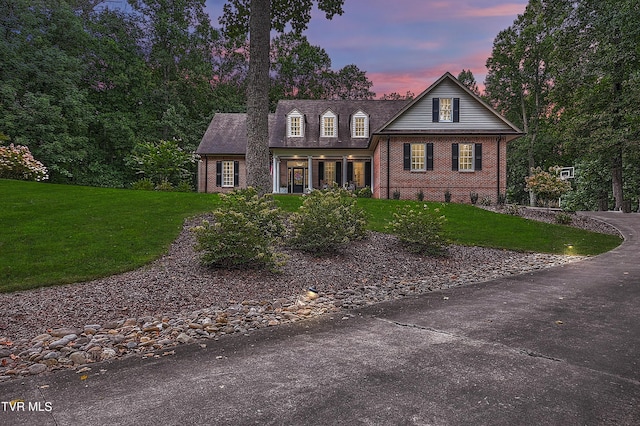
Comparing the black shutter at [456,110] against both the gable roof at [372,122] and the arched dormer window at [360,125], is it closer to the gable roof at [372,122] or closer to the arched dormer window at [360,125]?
the gable roof at [372,122]

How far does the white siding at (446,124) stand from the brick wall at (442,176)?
0.67m

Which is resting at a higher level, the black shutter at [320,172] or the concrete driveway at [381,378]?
the black shutter at [320,172]

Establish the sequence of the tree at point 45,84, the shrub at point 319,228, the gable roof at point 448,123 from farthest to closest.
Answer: the tree at point 45,84
the gable roof at point 448,123
the shrub at point 319,228

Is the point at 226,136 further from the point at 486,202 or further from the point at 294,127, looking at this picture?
the point at 486,202

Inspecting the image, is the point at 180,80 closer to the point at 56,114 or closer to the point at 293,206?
the point at 56,114

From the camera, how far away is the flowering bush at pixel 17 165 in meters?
17.1

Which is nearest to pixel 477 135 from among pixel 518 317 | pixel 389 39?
pixel 389 39

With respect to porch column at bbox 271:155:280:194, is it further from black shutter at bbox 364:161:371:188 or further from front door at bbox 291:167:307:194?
black shutter at bbox 364:161:371:188

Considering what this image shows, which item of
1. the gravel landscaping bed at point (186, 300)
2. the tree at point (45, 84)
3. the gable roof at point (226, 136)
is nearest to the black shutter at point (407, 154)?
the gable roof at point (226, 136)

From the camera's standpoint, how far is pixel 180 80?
3619 centimetres

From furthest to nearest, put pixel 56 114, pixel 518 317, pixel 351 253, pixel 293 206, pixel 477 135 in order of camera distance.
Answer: pixel 56 114
pixel 477 135
pixel 293 206
pixel 351 253
pixel 518 317

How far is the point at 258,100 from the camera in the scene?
10516mm

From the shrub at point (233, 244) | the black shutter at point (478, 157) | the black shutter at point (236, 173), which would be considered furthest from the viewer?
the black shutter at point (236, 173)

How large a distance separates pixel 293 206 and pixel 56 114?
69.9 ft
